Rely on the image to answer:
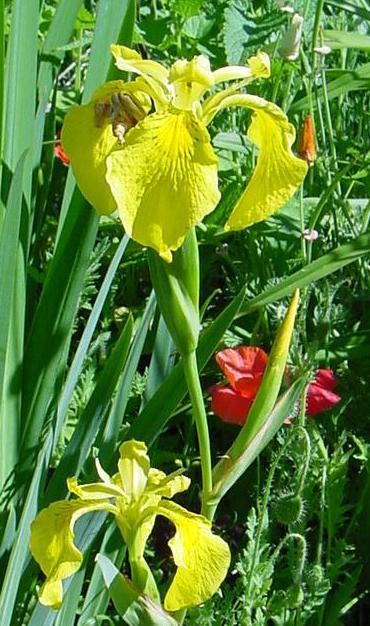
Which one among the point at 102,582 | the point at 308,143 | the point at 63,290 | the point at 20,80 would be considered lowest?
the point at 102,582

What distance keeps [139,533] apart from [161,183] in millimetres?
388

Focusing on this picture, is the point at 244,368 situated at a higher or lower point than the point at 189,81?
lower

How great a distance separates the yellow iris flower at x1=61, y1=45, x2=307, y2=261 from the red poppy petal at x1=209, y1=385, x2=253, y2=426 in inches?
21.5

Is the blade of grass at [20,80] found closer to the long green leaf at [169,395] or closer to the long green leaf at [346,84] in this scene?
the long green leaf at [169,395]

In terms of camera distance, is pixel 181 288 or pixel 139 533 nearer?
pixel 181 288

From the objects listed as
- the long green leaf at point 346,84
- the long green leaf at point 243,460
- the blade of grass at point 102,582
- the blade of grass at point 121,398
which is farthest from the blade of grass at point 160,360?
the long green leaf at point 346,84

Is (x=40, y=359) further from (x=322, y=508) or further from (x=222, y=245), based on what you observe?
(x=222, y=245)

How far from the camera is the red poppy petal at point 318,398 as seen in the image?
1484 mm

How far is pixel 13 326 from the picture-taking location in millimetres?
1326

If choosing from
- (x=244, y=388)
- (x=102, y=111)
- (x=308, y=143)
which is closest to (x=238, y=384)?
(x=244, y=388)

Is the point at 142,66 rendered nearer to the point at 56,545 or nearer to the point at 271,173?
the point at 271,173

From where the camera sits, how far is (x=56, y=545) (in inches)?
40.0

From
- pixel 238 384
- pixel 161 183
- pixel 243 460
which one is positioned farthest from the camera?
pixel 238 384

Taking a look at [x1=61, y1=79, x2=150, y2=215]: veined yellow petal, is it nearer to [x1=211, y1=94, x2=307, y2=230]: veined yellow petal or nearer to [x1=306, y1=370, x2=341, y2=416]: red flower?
[x1=211, y1=94, x2=307, y2=230]: veined yellow petal
